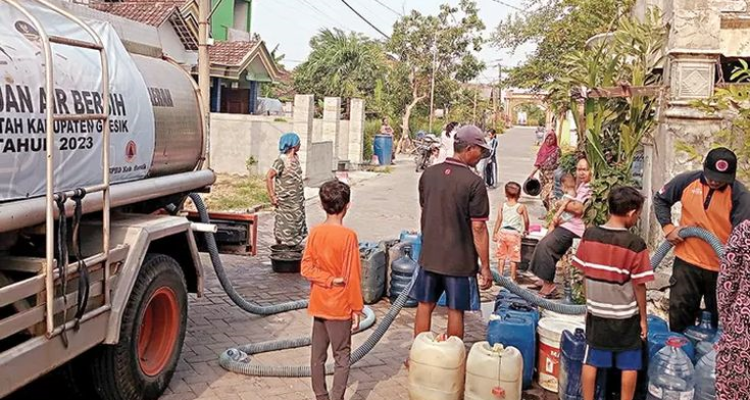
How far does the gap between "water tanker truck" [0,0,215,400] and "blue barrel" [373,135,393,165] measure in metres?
19.3

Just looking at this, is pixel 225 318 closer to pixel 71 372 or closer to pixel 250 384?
pixel 250 384

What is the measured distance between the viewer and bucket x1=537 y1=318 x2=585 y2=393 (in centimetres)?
536

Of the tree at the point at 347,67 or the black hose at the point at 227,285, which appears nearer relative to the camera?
the black hose at the point at 227,285

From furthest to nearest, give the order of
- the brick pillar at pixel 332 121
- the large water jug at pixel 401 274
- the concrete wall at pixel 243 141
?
the brick pillar at pixel 332 121, the concrete wall at pixel 243 141, the large water jug at pixel 401 274

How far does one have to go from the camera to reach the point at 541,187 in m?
13.2

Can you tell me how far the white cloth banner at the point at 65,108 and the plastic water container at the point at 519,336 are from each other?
2701 mm

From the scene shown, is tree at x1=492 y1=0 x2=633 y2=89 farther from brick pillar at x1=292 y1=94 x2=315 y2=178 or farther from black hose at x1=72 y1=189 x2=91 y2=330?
black hose at x1=72 y1=189 x2=91 y2=330

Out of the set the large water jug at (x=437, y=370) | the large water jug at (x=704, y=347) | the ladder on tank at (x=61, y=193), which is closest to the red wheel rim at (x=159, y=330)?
the ladder on tank at (x=61, y=193)

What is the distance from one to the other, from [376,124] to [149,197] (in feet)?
73.4

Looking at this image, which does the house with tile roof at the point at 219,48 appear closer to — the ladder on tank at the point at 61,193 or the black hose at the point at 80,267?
the ladder on tank at the point at 61,193

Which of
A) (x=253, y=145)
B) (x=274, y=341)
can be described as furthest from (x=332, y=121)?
(x=274, y=341)

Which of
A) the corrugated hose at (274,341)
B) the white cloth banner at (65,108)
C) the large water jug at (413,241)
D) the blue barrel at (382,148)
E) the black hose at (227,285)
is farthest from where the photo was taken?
the blue barrel at (382,148)

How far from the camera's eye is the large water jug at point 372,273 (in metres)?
7.62

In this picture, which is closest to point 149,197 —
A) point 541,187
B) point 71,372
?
point 71,372
